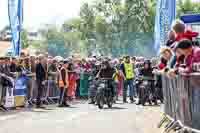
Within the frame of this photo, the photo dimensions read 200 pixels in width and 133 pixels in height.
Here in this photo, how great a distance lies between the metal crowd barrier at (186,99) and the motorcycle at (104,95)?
955cm

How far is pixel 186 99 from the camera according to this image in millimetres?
9797

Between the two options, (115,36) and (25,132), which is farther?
(115,36)

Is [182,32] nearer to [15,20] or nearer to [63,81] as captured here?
[63,81]

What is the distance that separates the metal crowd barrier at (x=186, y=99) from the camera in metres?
9.17

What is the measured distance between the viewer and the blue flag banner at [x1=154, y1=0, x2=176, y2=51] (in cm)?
1986

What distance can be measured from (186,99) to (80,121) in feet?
22.4

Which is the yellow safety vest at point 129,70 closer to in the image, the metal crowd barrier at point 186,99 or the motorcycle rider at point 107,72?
the motorcycle rider at point 107,72

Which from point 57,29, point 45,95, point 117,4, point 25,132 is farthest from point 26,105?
point 57,29

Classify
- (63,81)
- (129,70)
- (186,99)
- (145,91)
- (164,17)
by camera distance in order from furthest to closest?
(129,70) < (63,81) < (145,91) < (164,17) < (186,99)

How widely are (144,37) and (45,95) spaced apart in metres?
23.6

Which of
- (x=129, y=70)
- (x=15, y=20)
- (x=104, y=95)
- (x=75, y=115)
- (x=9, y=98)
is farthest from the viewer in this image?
(x=129, y=70)

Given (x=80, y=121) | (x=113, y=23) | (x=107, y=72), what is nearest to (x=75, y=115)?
(x=80, y=121)

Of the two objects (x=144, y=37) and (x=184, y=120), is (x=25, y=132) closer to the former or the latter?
(x=184, y=120)

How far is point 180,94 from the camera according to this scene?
1034 centimetres
